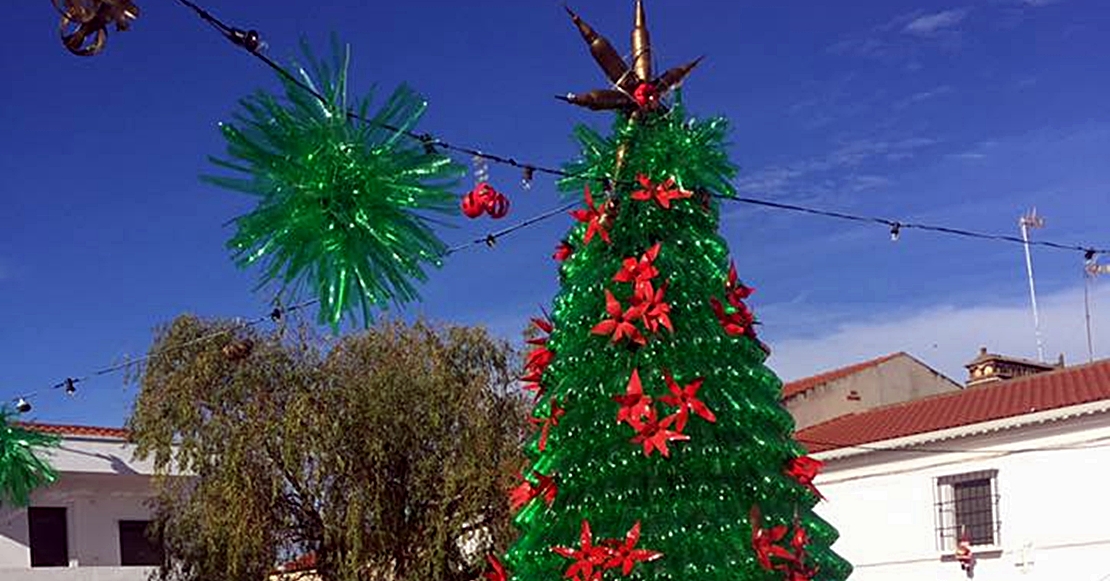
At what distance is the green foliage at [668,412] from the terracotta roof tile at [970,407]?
11.5 metres

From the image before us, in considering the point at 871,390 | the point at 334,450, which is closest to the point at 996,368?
the point at 871,390

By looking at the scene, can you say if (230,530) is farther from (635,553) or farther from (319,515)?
(635,553)

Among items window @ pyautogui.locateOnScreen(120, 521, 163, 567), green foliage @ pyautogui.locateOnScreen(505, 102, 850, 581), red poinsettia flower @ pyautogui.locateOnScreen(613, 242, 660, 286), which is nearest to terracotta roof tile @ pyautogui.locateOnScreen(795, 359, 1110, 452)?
window @ pyautogui.locateOnScreen(120, 521, 163, 567)

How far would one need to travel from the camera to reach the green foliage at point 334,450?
15.3 metres

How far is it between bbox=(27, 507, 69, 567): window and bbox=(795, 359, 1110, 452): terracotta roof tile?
9.88 metres

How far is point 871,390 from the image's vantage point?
79.0 ft

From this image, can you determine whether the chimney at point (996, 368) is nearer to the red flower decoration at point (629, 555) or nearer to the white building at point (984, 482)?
the white building at point (984, 482)

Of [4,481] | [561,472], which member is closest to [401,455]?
[4,481]

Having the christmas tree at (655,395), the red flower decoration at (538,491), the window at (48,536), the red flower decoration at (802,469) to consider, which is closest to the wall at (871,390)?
the window at (48,536)

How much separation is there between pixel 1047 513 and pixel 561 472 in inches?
492

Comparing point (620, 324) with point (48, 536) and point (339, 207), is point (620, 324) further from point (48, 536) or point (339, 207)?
point (48, 536)

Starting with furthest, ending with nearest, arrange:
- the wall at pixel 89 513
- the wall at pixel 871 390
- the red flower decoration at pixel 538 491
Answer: the wall at pixel 871 390, the wall at pixel 89 513, the red flower decoration at pixel 538 491

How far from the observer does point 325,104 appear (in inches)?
193

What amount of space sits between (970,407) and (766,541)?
45.6 feet
